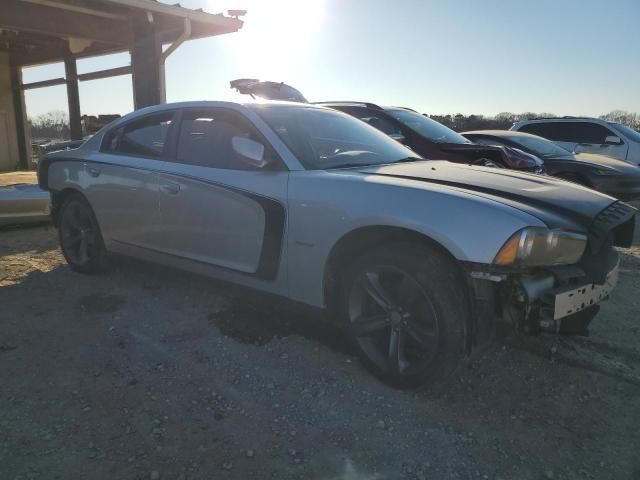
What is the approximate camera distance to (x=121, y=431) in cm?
243

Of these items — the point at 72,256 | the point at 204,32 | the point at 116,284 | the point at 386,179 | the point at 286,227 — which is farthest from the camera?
the point at 204,32

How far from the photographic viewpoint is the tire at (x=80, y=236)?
470 centimetres

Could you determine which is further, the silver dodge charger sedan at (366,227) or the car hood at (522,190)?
the car hood at (522,190)

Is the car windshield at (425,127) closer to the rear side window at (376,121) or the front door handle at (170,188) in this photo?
the rear side window at (376,121)

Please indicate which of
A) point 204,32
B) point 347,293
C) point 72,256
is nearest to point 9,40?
point 204,32

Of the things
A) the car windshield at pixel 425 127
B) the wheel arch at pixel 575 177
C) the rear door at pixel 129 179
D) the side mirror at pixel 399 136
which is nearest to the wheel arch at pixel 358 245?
the rear door at pixel 129 179

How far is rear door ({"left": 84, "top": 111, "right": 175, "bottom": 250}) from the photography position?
4059 mm

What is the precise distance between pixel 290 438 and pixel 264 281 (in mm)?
1161

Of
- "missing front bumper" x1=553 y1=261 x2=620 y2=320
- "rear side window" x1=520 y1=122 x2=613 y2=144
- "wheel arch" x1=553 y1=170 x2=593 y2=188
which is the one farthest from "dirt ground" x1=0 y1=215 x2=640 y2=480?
"rear side window" x1=520 y1=122 x2=613 y2=144

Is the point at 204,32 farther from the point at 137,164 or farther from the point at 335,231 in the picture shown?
the point at 335,231

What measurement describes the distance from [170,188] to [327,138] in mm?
1239

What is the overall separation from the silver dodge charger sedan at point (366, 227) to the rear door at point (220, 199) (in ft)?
0.04

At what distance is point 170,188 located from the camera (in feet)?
12.5

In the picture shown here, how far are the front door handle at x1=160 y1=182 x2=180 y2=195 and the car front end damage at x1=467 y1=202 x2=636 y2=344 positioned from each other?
2.27 m
